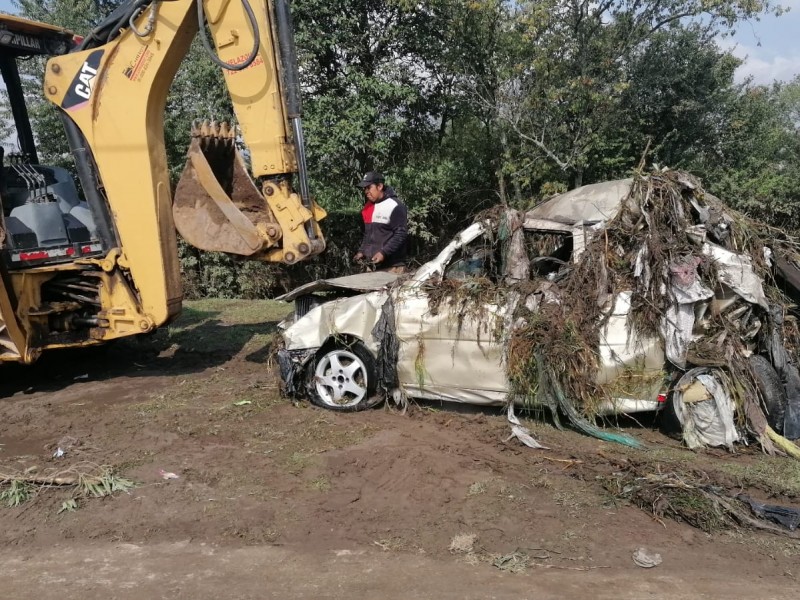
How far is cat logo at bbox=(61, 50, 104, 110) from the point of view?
264 inches

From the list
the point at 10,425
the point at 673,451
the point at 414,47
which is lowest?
the point at 673,451

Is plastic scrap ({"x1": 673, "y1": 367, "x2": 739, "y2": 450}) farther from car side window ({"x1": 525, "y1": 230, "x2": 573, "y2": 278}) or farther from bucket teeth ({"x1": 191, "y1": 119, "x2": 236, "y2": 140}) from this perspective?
bucket teeth ({"x1": 191, "y1": 119, "x2": 236, "y2": 140})

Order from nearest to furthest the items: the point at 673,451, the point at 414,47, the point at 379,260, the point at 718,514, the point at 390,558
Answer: the point at 390,558 < the point at 718,514 < the point at 673,451 < the point at 379,260 < the point at 414,47

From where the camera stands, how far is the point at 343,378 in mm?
6449

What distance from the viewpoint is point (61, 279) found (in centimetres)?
714

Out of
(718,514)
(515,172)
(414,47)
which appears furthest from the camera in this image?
(414,47)

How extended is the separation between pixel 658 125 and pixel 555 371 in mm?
11130

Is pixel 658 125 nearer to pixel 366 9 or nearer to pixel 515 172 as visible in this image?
pixel 515 172

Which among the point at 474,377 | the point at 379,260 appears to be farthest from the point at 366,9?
the point at 474,377

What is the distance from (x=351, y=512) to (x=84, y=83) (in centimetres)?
506

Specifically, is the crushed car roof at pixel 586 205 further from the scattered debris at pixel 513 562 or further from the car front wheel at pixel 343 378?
the scattered debris at pixel 513 562

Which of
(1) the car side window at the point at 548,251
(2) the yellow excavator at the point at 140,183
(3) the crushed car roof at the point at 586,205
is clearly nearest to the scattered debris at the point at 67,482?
(2) the yellow excavator at the point at 140,183

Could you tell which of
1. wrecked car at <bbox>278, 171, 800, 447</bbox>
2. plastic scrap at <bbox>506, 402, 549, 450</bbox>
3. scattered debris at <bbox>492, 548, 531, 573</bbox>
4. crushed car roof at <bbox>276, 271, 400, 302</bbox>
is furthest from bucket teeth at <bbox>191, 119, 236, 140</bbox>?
scattered debris at <bbox>492, 548, 531, 573</bbox>

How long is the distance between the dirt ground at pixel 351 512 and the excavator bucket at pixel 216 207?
159 centimetres
